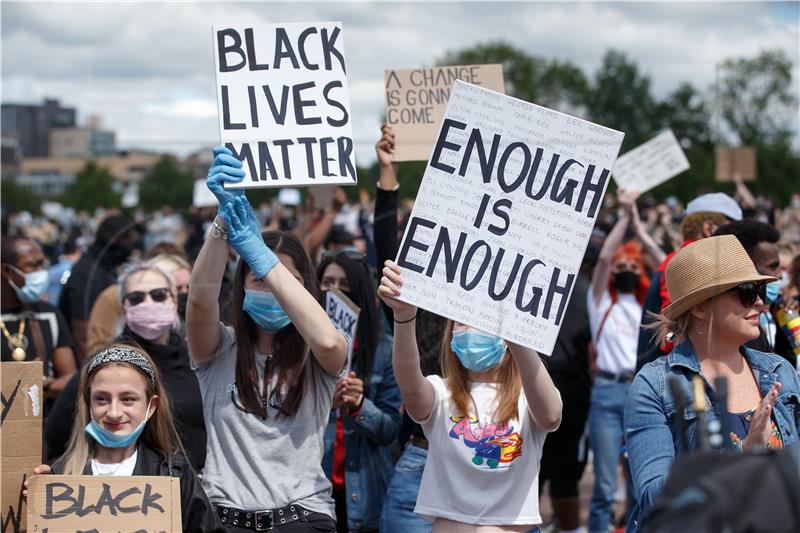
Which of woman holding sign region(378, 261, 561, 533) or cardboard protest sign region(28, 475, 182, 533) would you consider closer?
cardboard protest sign region(28, 475, 182, 533)

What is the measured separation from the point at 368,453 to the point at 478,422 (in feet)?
3.95

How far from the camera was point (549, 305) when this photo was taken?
11.2 feet

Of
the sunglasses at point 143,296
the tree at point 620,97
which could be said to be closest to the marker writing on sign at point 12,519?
the sunglasses at point 143,296

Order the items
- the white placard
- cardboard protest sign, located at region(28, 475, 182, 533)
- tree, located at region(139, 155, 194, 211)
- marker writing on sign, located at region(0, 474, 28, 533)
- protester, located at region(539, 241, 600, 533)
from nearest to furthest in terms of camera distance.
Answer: cardboard protest sign, located at region(28, 475, 182, 533) → marker writing on sign, located at region(0, 474, 28, 533) → protester, located at region(539, 241, 600, 533) → the white placard → tree, located at region(139, 155, 194, 211)

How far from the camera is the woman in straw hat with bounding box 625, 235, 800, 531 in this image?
3.18 m

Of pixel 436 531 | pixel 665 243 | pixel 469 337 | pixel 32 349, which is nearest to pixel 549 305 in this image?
pixel 469 337

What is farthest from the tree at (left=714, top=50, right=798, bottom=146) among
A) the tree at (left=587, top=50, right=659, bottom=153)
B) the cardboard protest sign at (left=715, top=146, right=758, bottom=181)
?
the cardboard protest sign at (left=715, top=146, right=758, bottom=181)

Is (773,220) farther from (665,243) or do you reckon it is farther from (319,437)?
(319,437)

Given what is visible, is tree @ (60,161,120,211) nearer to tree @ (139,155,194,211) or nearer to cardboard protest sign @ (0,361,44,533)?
tree @ (139,155,194,211)

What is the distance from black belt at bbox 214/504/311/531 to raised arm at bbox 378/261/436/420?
1.78 ft

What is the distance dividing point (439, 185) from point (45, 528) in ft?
5.50

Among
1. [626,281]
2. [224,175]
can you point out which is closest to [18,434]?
[224,175]

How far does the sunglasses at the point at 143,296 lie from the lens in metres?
4.87

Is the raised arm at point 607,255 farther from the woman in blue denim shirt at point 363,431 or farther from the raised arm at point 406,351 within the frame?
the raised arm at point 406,351
